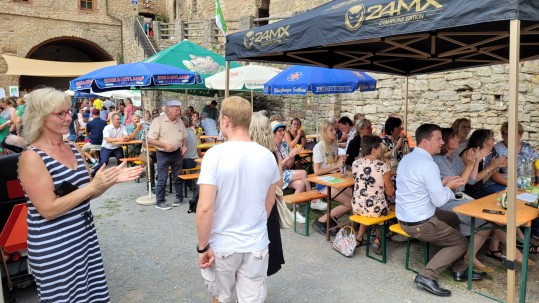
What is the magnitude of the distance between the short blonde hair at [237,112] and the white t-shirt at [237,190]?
114 millimetres

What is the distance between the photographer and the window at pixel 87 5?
894 inches

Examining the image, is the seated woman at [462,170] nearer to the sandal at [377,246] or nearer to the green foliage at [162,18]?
the sandal at [377,246]

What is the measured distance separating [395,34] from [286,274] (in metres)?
2.41

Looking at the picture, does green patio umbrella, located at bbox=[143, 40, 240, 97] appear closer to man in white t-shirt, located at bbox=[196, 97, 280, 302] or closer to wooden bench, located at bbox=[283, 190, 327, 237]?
wooden bench, located at bbox=[283, 190, 327, 237]

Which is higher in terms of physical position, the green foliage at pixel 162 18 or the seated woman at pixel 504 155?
the green foliage at pixel 162 18

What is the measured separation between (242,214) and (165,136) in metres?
4.26

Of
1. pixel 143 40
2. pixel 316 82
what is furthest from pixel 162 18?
pixel 316 82

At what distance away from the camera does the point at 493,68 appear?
863 centimetres

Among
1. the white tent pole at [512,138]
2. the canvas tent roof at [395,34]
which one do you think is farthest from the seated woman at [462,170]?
the canvas tent roof at [395,34]

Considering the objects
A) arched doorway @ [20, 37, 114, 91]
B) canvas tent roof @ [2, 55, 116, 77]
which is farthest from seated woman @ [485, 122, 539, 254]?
arched doorway @ [20, 37, 114, 91]

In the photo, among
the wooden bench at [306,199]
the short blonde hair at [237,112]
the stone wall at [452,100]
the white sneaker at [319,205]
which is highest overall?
the stone wall at [452,100]

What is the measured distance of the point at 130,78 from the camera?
6.06 m

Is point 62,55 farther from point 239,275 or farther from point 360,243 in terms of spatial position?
point 239,275

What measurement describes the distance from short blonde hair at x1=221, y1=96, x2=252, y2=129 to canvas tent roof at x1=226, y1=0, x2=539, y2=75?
1477 mm
